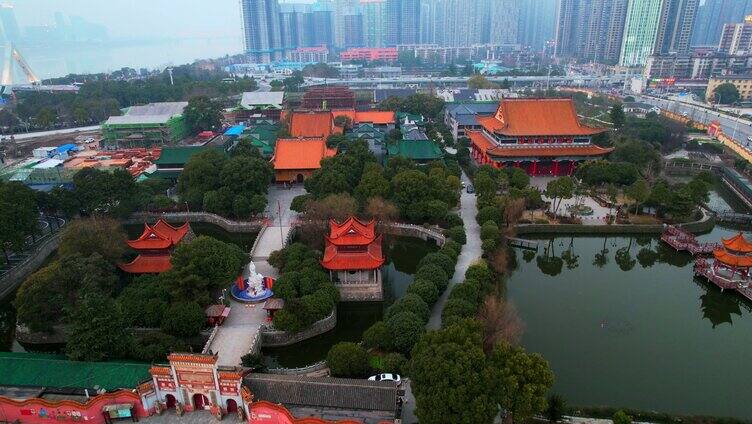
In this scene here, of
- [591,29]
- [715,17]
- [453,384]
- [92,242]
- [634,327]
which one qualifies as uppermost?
[715,17]

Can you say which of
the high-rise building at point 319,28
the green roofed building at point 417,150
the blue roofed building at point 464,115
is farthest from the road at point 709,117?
the high-rise building at point 319,28

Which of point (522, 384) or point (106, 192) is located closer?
→ point (522, 384)

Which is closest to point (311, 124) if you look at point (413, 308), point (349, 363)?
point (413, 308)

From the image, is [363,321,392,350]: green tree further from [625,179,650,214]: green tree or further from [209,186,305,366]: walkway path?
[625,179,650,214]: green tree

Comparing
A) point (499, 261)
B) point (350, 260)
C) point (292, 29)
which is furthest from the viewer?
point (292, 29)

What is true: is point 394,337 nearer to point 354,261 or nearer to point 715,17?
point 354,261

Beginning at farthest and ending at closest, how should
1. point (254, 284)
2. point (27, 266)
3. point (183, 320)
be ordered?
point (27, 266) → point (254, 284) → point (183, 320)
